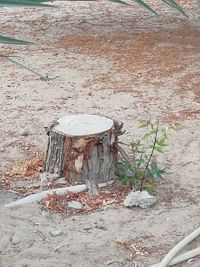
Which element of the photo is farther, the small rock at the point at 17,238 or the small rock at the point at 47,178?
the small rock at the point at 47,178

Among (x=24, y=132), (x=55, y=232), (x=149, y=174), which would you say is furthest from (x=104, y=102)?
(x=55, y=232)

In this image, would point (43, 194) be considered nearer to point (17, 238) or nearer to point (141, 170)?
point (17, 238)

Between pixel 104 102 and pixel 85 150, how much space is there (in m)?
1.82

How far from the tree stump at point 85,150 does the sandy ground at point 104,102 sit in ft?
1.04

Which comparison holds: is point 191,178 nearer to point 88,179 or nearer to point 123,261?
point 88,179

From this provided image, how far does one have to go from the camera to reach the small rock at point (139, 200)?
3.69 m

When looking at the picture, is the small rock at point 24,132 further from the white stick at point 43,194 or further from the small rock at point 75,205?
the small rock at point 75,205

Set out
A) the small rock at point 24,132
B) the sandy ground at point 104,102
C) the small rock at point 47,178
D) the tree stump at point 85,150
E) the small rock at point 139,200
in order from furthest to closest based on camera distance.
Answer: the small rock at point 24,132 < the small rock at point 47,178 < the tree stump at point 85,150 < the small rock at point 139,200 < the sandy ground at point 104,102

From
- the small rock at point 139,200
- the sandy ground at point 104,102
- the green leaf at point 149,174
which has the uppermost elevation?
the green leaf at point 149,174

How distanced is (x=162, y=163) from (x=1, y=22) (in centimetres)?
455

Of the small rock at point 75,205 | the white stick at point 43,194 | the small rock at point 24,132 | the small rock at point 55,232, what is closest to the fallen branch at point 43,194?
the white stick at point 43,194

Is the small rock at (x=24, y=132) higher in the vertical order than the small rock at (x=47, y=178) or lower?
lower

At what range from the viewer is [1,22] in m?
8.34

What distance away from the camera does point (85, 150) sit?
151 inches
